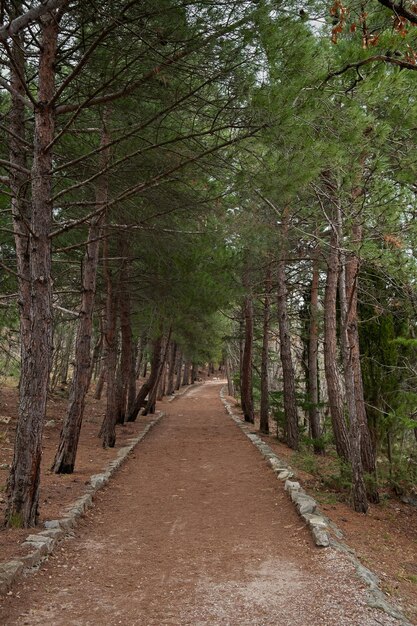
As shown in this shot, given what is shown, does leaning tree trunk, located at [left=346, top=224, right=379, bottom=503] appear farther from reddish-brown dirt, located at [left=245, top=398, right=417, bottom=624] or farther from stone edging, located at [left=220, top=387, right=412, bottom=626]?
stone edging, located at [left=220, top=387, right=412, bottom=626]

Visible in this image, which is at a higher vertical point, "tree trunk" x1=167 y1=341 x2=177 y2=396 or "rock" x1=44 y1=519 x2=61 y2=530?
"tree trunk" x1=167 y1=341 x2=177 y2=396

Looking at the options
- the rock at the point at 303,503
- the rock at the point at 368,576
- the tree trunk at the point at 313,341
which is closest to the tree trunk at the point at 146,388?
the tree trunk at the point at 313,341

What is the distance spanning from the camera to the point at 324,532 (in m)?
5.40

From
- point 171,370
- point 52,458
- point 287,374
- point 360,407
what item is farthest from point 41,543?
point 171,370

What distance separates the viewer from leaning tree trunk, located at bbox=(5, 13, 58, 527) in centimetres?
528

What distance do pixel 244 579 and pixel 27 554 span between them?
1.95 metres

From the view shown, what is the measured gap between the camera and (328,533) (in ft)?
17.9

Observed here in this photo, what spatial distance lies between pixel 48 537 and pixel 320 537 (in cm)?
278

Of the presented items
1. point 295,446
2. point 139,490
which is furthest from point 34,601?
point 295,446

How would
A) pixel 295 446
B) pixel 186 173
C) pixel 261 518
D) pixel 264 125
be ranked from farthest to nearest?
pixel 295 446 → pixel 186 173 → pixel 261 518 → pixel 264 125

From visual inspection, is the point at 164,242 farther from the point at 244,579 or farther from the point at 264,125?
the point at 244,579

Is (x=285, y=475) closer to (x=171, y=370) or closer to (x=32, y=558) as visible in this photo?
(x=32, y=558)

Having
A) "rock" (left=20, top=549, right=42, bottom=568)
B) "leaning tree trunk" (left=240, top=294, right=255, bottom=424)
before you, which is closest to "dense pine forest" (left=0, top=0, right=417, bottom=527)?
"rock" (left=20, top=549, right=42, bottom=568)

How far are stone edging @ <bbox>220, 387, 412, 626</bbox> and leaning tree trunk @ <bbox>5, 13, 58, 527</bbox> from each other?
3.09 meters
